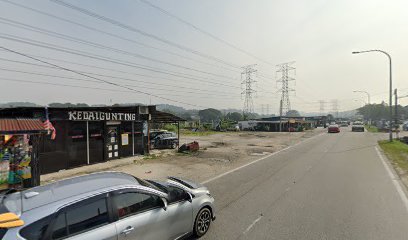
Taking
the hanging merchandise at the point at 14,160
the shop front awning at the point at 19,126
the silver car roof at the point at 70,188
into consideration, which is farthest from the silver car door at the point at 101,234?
Result: the hanging merchandise at the point at 14,160

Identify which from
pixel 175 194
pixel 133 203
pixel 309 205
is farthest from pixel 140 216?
pixel 309 205

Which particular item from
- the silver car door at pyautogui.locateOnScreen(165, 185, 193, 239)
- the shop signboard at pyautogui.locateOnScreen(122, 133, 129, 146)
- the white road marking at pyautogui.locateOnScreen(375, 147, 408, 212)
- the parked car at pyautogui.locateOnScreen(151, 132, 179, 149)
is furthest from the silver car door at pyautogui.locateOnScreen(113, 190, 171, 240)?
the parked car at pyautogui.locateOnScreen(151, 132, 179, 149)

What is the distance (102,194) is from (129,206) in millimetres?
531

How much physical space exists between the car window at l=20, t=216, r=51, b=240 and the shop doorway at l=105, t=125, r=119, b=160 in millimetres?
13449

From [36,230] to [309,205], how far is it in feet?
22.4

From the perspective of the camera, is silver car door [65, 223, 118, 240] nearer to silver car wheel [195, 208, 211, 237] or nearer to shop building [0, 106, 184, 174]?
silver car wheel [195, 208, 211, 237]

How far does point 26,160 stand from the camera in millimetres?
10578

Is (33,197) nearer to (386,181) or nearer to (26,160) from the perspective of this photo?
(26,160)

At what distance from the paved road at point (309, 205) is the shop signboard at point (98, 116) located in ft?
26.6

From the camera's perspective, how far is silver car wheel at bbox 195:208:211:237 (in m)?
5.79

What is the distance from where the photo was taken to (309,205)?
784cm

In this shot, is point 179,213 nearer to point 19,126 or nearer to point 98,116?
point 19,126

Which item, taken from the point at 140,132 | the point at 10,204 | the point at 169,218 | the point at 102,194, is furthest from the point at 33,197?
the point at 140,132

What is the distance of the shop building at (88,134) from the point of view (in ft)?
43.4
